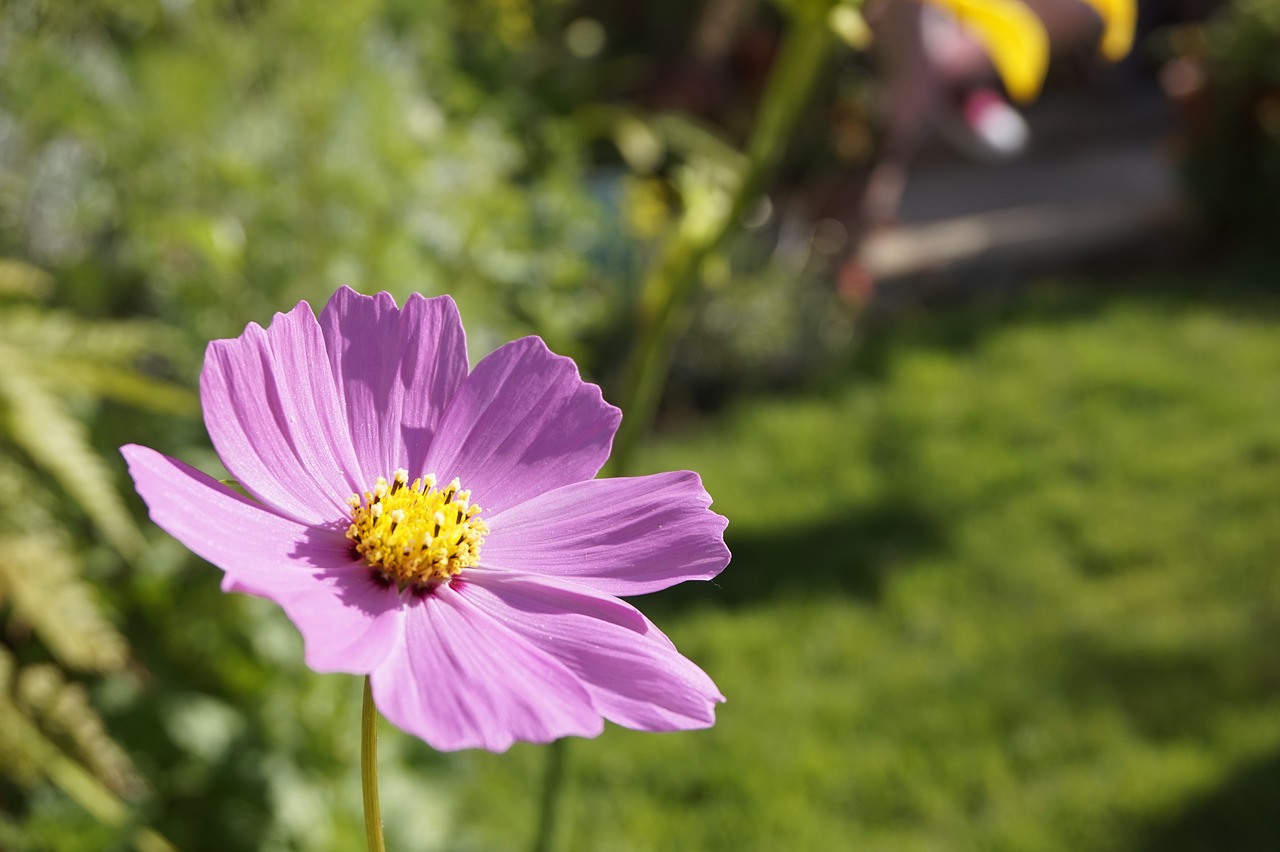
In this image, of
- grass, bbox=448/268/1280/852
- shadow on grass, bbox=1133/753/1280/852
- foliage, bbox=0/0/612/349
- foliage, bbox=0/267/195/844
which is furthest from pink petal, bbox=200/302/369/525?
shadow on grass, bbox=1133/753/1280/852

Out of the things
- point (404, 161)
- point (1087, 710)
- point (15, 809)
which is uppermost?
point (404, 161)

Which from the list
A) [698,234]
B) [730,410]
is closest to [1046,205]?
[730,410]

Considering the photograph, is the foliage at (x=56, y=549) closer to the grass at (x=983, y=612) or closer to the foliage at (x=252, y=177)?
the foliage at (x=252, y=177)

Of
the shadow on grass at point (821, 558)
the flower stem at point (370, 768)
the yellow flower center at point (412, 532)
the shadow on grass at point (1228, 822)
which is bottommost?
the flower stem at point (370, 768)

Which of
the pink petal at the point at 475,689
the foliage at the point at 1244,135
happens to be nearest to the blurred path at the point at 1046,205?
the foliage at the point at 1244,135

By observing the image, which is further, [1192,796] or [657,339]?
[1192,796]

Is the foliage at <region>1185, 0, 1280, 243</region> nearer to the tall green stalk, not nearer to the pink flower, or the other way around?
the tall green stalk

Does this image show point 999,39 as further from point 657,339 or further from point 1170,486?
point 1170,486

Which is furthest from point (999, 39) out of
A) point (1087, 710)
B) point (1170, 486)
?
point (1170, 486)
